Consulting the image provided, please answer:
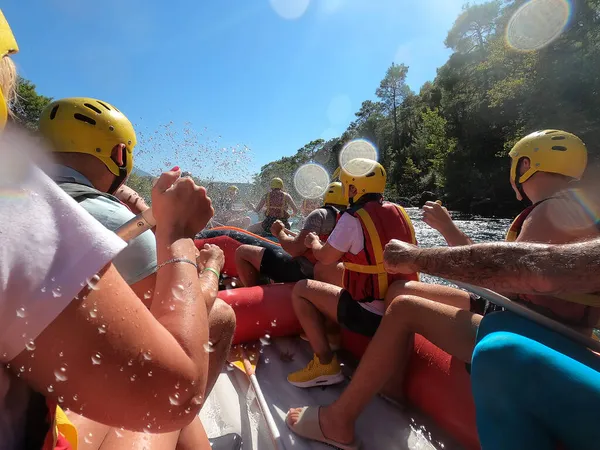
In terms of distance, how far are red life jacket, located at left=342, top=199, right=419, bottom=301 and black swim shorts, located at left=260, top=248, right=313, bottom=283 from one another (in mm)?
1482

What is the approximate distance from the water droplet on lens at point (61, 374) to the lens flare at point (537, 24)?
24874mm

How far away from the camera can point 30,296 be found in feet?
1.92

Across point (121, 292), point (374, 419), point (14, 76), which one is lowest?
point (374, 419)

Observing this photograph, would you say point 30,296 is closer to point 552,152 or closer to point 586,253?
point 586,253

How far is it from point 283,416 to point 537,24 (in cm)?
2607

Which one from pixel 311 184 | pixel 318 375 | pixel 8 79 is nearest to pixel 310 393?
pixel 318 375

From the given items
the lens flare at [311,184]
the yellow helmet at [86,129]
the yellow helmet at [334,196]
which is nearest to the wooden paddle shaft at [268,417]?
the yellow helmet at [86,129]

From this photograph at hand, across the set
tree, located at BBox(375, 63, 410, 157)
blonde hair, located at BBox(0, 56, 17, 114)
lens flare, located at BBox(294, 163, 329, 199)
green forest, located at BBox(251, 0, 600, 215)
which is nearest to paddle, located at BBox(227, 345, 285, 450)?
Result: blonde hair, located at BBox(0, 56, 17, 114)

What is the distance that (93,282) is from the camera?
0.64 m

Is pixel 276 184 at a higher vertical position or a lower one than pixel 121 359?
lower

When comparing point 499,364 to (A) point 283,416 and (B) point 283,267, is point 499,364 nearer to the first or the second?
(A) point 283,416

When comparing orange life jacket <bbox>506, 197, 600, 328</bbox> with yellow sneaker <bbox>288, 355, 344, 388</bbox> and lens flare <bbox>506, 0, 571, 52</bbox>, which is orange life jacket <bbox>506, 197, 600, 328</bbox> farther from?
lens flare <bbox>506, 0, 571, 52</bbox>

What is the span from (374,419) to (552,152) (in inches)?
85.9

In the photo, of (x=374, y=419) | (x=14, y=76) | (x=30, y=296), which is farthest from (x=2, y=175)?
(x=374, y=419)
